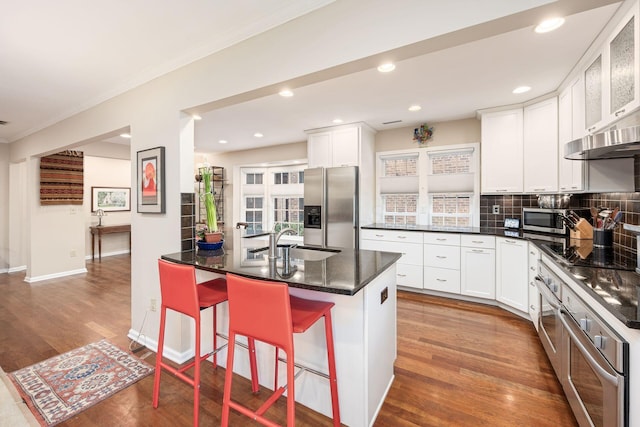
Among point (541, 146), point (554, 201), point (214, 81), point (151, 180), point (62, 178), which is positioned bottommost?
point (554, 201)

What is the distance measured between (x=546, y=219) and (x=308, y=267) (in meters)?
2.95

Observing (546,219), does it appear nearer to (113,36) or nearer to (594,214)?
(594,214)

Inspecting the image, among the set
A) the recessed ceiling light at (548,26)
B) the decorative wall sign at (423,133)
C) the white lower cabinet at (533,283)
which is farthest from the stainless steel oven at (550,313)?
the decorative wall sign at (423,133)

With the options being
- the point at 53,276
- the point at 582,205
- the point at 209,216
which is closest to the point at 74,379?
the point at 209,216

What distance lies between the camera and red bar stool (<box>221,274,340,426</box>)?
1.35 metres

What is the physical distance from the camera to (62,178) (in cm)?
512

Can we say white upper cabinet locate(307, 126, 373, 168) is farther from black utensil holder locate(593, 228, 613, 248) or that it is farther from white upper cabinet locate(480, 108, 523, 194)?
black utensil holder locate(593, 228, 613, 248)

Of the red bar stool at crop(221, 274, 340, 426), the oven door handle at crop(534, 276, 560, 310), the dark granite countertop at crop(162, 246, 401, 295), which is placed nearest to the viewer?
the red bar stool at crop(221, 274, 340, 426)

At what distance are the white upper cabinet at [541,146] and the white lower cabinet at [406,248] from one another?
1.45 m

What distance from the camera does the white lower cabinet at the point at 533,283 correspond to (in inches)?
107

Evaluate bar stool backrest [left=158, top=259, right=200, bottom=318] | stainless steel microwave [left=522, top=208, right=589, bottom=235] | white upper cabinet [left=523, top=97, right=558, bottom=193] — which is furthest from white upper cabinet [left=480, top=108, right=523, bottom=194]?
bar stool backrest [left=158, top=259, right=200, bottom=318]

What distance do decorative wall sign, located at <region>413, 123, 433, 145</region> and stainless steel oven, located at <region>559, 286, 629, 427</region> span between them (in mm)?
3045

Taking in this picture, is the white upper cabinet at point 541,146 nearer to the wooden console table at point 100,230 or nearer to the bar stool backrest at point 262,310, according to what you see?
the bar stool backrest at point 262,310

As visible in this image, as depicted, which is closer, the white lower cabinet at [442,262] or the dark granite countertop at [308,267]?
the dark granite countertop at [308,267]
